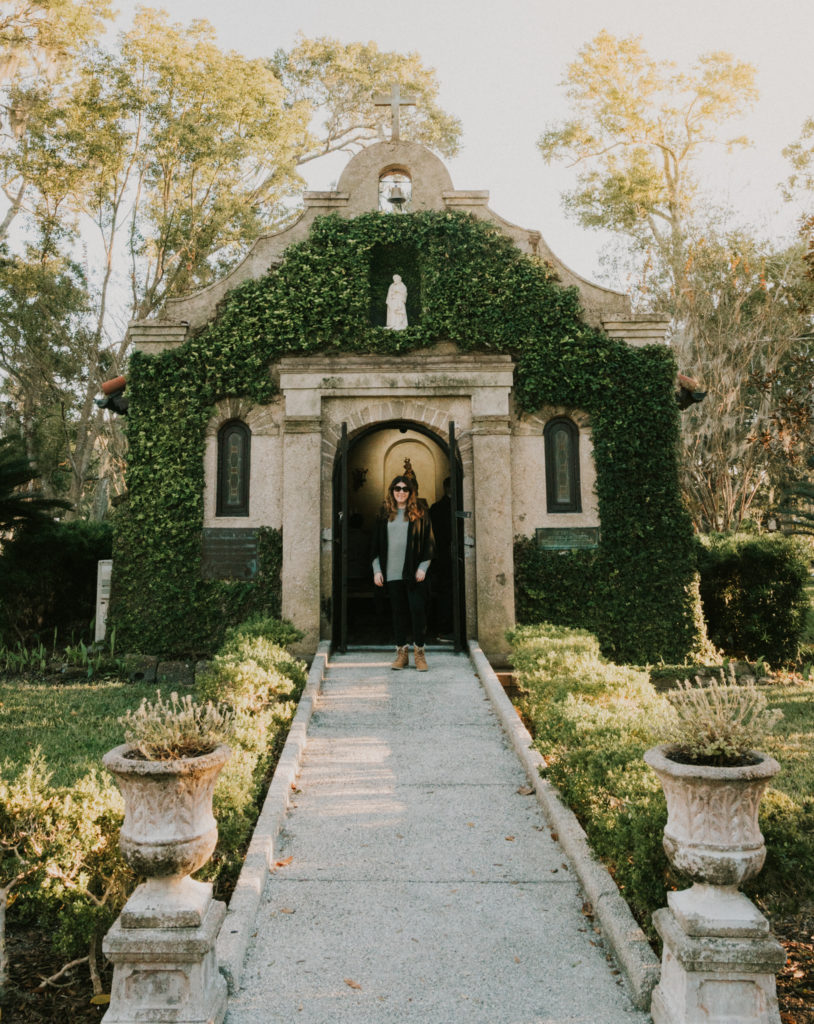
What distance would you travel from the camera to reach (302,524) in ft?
36.3

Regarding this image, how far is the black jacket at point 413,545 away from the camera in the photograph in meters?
9.62

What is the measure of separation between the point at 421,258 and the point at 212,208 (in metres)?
13.0

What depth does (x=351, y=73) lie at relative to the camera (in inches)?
1027

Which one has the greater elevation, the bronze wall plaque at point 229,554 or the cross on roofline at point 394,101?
the cross on roofline at point 394,101

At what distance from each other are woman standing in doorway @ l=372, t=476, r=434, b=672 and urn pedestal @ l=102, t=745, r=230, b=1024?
19.8 ft

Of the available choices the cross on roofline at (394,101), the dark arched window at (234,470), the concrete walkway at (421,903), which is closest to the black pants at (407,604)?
the concrete walkway at (421,903)

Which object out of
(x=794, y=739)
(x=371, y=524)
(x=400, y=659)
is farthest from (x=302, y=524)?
(x=794, y=739)

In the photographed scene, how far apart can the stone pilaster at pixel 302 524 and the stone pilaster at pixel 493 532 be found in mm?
2264

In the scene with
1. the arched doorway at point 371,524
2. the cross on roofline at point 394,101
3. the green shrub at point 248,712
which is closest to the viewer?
the green shrub at point 248,712

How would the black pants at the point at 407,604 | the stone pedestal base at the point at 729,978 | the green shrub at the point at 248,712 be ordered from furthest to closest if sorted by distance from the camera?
the black pants at the point at 407,604 → the green shrub at the point at 248,712 → the stone pedestal base at the point at 729,978

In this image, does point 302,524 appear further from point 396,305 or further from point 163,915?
point 163,915

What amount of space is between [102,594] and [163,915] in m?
9.61

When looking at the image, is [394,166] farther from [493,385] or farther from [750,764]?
[750,764]

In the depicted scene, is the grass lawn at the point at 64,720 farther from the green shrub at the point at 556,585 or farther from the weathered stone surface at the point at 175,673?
the green shrub at the point at 556,585
